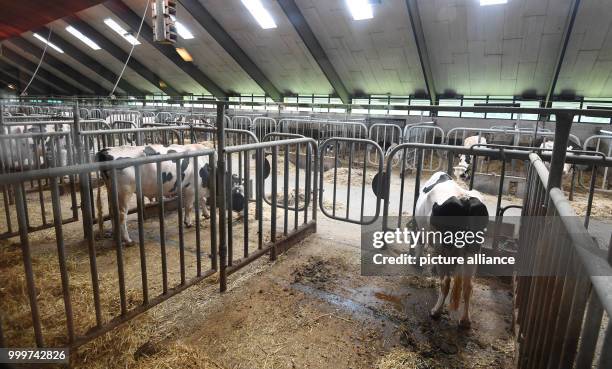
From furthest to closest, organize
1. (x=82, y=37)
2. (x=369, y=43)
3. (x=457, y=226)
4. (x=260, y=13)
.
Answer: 1. (x=82, y=37)
2. (x=260, y=13)
3. (x=369, y=43)
4. (x=457, y=226)

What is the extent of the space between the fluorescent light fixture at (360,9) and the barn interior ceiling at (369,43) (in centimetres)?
3

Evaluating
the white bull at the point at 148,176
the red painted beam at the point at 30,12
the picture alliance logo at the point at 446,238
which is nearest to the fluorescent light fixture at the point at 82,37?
the red painted beam at the point at 30,12

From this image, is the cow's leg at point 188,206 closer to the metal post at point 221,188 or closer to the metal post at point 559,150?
the metal post at point 221,188

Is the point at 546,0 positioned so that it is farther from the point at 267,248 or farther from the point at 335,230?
the point at 267,248

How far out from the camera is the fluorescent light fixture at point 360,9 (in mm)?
9562

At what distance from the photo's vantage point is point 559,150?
70.9 inches

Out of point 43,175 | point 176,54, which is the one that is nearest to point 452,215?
point 43,175

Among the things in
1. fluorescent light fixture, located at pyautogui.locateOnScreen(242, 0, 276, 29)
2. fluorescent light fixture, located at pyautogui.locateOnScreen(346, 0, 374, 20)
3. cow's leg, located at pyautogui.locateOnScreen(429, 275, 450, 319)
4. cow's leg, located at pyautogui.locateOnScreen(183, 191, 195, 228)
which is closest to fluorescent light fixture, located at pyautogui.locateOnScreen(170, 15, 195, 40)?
fluorescent light fixture, located at pyautogui.locateOnScreen(242, 0, 276, 29)

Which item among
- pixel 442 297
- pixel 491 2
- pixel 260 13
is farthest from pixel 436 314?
pixel 260 13

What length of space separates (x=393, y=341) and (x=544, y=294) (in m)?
1.18

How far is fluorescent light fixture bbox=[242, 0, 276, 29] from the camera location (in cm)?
1088

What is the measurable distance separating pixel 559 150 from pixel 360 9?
368 inches

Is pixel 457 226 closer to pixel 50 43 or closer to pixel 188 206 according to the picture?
pixel 188 206

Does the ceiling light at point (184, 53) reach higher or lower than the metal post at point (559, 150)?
higher
